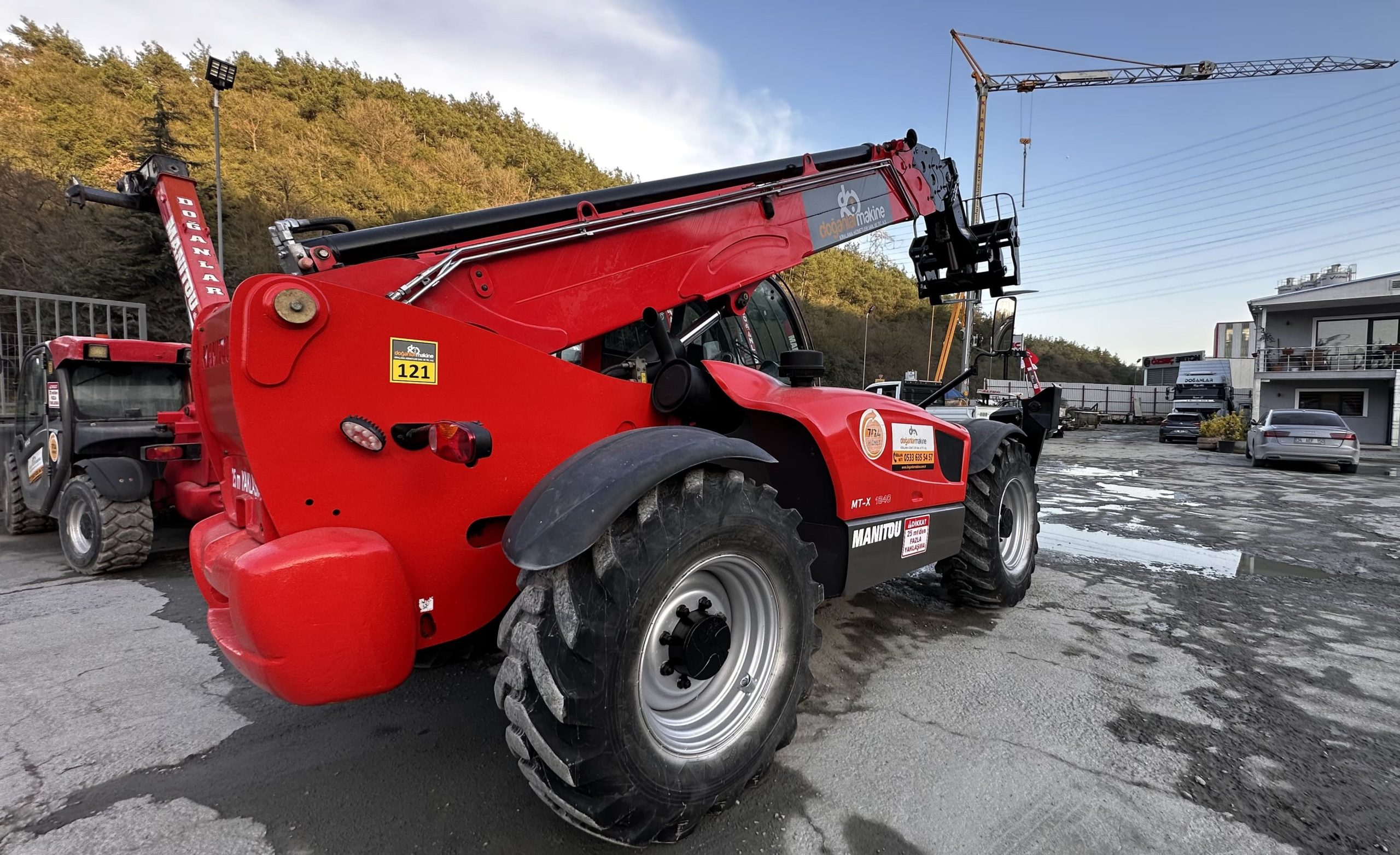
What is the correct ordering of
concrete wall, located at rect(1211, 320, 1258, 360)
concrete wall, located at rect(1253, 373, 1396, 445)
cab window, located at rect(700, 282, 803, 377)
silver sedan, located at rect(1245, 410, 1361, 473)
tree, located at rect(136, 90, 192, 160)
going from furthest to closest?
concrete wall, located at rect(1211, 320, 1258, 360)
concrete wall, located at rect(1253, 373, 1396, 445)
tree, located at rect(136, 90, 192, 160)
silver sedan, located at rect(1245, 410, 1361, 473)
cab window, located at rect(700, 282, 803, 377)

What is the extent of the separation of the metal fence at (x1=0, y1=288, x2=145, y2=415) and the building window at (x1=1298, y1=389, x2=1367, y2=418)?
127 feet

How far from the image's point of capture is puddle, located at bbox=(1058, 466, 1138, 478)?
536 inches

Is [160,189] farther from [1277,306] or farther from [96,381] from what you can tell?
[1277,306]

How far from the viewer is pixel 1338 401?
2842 centimetres

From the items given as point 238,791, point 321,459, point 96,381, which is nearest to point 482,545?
point 321,459

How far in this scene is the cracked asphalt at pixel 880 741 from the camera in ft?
7.43

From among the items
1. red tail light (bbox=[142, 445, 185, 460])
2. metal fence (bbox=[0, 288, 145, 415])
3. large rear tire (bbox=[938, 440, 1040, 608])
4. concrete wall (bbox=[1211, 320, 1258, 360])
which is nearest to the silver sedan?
large rear tire (bbox=[938, 440, 1040, 608])

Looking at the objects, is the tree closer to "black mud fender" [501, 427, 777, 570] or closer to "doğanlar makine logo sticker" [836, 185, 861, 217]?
"doğanlar makine logo sticker" [836, 185, 861, 217]

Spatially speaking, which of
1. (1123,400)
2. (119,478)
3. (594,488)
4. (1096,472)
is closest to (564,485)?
(594,488)

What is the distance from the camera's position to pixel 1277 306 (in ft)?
97.9

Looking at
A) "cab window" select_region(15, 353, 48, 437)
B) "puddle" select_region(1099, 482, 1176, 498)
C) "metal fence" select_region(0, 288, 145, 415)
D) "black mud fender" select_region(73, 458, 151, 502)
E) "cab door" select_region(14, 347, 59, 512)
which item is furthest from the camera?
"puddle" select_region(1099, 482, 1176, 498)

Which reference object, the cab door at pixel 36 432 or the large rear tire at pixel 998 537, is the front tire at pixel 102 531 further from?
the large rear tire at pixel 998 537

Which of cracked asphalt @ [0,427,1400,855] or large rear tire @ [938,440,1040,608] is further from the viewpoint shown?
large rear tire @ [938,440,1040,608]

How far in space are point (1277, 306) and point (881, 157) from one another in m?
35.2
